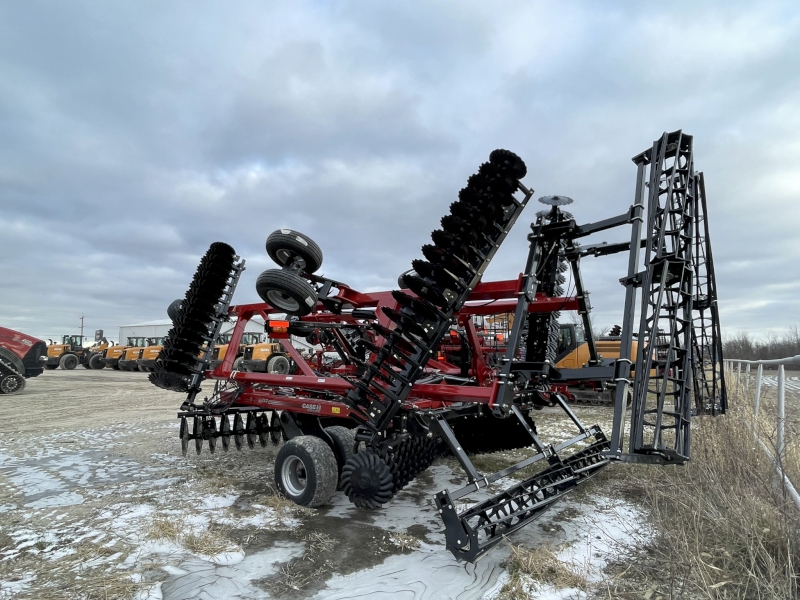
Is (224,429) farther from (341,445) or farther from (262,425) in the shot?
(341,445)

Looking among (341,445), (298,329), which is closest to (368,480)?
(341,445)

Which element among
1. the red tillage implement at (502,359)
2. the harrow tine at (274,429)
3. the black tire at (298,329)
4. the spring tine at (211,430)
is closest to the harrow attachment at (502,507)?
the red tillage implement at (502,359)

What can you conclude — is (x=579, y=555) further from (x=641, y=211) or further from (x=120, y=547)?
(x=120, y=547)

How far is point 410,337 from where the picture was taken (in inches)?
159

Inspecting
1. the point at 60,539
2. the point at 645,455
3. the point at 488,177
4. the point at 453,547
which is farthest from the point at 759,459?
the point at 60,539

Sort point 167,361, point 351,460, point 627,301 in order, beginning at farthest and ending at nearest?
point 167,361
point 351,460
point 627,301

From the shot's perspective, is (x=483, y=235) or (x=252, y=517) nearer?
(x=483, y=235)

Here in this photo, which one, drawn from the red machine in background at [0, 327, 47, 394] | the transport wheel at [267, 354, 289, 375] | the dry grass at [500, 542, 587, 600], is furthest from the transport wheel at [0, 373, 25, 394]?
the dry grass at [500, 542, 587, 600]

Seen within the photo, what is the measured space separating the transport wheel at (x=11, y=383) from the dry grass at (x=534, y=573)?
17.0 m

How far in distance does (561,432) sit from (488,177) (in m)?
6.24

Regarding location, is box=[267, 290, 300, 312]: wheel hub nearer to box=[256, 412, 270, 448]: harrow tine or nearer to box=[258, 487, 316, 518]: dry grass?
box=[258, 487, 316, 518]: dry grass

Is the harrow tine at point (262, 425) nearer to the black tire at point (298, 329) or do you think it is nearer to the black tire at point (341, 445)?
the black tire at point (298, 329)

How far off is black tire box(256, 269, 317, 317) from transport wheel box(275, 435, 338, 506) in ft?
4.03

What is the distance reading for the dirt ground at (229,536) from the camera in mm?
3172
